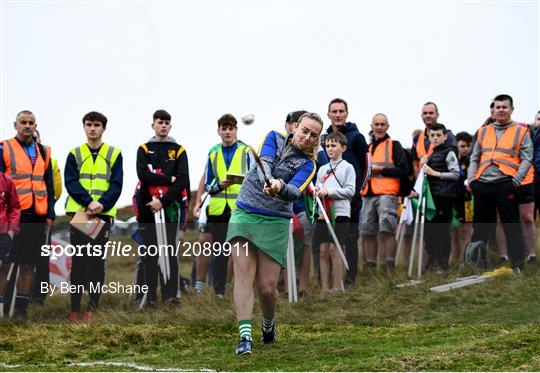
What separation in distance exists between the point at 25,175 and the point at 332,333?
499 cm

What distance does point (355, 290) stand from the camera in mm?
12602

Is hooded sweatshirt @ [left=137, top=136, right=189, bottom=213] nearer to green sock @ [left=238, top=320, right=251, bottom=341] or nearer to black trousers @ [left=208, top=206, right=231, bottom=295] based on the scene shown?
black trousers @ [left=208, top=206, right=231, bottom=295]

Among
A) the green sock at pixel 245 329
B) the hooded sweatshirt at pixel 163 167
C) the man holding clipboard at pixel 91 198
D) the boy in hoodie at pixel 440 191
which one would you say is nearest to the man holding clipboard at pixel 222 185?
the hooded sweatshirt at pixel 163 167

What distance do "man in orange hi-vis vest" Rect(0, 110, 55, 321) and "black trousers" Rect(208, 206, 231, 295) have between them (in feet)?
7.47

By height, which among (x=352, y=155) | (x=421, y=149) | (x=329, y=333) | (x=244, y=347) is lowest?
(x=329, y=333)

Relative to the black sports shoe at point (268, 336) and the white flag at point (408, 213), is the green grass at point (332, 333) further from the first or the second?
the white flag at point (408, 213)

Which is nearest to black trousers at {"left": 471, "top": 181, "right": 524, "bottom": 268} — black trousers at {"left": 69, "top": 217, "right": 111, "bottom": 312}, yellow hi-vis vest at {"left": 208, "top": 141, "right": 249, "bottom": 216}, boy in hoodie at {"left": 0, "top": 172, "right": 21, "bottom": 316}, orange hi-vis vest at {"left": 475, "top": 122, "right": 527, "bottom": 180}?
orange hi-vis vest at {"left": 475, "top": 122, "right": 527, "bottom": 180}

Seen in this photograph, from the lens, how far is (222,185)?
13.1m

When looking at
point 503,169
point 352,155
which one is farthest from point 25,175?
point 503,169

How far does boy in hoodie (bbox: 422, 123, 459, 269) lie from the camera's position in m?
14.2

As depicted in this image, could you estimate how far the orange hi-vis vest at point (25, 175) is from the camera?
12.8m

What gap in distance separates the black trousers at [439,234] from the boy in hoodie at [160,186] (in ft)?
12.3

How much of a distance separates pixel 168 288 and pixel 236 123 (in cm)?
262

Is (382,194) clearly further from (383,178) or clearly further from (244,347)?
(244,347)
